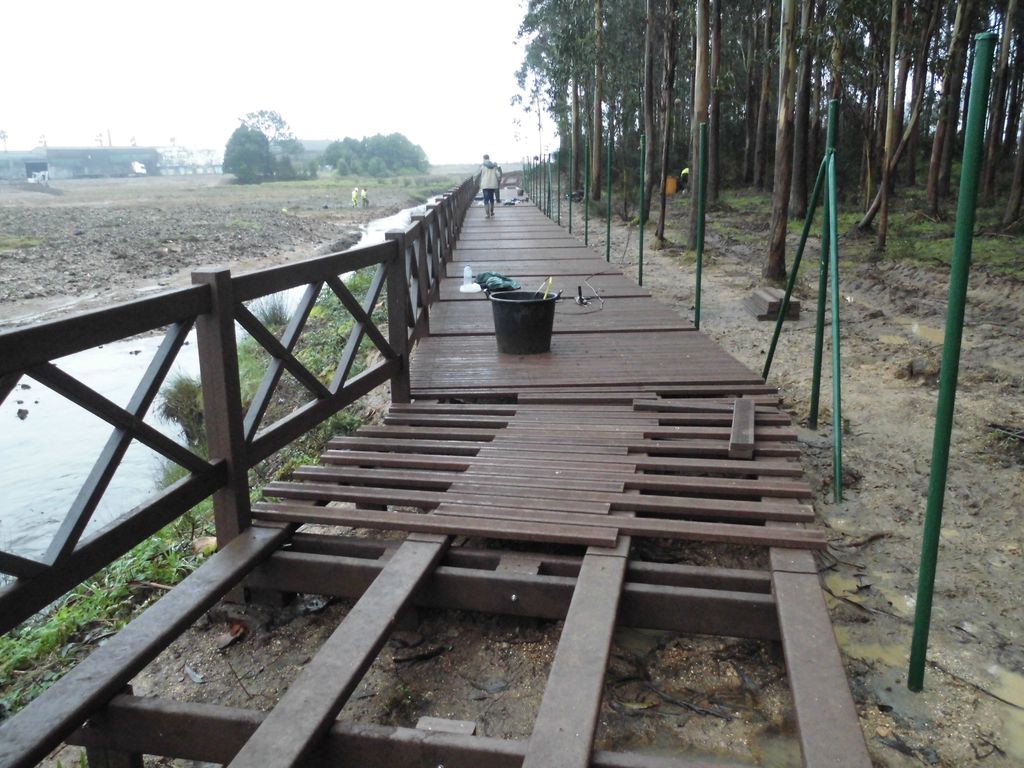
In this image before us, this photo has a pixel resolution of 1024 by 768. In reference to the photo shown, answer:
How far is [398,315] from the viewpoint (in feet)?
16.6

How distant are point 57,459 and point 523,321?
18.9 feet

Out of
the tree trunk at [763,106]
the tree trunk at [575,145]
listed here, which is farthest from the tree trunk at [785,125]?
the tree trunk at [575,145]

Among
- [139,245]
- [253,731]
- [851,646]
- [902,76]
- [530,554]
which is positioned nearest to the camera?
[253,731]

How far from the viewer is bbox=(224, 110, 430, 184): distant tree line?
7981 centimetres

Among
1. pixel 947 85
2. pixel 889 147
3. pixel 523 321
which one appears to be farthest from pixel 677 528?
pixel 947 85

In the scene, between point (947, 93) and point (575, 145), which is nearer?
point (947, 93)

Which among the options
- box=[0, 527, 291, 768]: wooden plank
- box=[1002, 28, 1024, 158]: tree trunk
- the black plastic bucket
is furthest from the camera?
box=[1002, 28, 1024, 158]: tree trunk

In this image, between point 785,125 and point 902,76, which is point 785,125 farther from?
point 902,76

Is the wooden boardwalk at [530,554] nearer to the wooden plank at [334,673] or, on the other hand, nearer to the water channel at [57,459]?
the wooden plank at [334,673]

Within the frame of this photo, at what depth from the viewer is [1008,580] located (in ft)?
10.9

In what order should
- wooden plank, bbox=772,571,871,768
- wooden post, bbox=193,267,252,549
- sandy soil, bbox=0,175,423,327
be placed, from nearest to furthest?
wooden plank, bbox=772,571,871,768 < wooden post, bbox=193,267,252,549 < sandy soil, bbox=0,175,423,327

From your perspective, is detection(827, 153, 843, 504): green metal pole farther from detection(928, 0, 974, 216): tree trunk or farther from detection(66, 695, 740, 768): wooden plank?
detection(928, 0, 974, 216): tree trunk

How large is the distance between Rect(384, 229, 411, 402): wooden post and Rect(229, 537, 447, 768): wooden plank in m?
2.19

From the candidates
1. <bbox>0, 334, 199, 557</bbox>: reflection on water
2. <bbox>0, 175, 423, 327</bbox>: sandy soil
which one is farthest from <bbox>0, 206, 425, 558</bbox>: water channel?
<bbox>0, 175, 423, 327</bbox>: sandy soil
